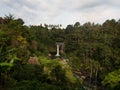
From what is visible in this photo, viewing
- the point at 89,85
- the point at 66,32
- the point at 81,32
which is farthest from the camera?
the point at 66,32

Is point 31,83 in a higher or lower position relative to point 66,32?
lower

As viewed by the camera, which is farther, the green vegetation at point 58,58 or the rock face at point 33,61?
the rock face at point 33,61

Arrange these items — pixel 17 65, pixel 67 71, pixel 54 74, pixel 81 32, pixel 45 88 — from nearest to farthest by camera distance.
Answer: pixel 45 88, pixel 17 65, pixel 54 74, pixel 67 71, pixel 81 32

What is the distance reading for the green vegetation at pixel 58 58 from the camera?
3172cm

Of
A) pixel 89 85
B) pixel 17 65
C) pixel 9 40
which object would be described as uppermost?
pixel 9 40

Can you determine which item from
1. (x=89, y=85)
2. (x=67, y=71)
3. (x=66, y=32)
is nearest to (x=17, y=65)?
(x=67, y=71)

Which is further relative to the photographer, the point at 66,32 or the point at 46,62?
the point at 66,32

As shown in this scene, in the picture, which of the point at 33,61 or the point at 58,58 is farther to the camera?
the point at 58,58

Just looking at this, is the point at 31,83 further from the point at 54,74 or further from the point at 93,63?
the point at 93,63

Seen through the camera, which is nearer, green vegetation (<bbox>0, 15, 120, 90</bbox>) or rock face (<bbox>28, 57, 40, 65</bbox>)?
green vegetation (<bbox>0, 15, 120, 90</bbox>)

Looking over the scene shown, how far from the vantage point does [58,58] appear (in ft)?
167

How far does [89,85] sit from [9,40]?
17.9m

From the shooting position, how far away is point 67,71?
39.8 metres

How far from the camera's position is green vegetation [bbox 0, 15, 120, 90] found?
104ft
